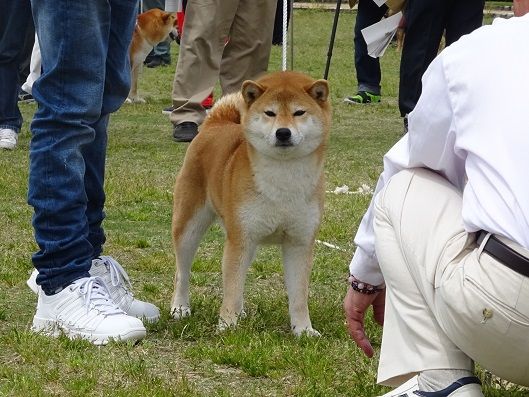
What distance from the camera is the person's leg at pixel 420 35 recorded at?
761 centimetres

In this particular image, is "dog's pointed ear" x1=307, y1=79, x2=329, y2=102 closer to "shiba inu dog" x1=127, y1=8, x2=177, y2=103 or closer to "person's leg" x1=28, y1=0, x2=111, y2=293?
"person's leg" x1=28, y1=0, x2=111, y2=293

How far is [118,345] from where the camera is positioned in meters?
3.14

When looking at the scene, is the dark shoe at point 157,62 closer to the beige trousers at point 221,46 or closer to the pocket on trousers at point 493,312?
the beige trousers at point 221,46

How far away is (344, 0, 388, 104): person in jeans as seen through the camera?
10133 millimetres

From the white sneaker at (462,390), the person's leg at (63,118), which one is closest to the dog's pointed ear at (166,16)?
the person's leg at (63,118)

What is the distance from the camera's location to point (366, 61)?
10281mm

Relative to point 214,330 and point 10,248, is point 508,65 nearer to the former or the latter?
point 214,330

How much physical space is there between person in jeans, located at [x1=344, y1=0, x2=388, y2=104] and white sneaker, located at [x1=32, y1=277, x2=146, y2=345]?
7048 mm

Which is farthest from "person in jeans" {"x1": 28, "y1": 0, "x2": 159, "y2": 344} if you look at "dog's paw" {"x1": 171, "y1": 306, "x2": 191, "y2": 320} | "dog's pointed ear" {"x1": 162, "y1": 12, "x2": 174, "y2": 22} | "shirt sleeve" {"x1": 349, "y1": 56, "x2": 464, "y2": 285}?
"dog's pointed ear" {"x1": 162, "y1": 12, "x2": 174, "y2": 22}

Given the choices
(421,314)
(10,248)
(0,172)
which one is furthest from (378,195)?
(0,172)

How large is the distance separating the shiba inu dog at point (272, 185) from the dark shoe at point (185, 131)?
379 centimetres

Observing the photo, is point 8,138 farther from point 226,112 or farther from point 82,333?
point 82,333

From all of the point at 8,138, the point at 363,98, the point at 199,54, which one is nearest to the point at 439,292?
the point at 199,54

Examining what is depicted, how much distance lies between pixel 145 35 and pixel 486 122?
8915mm
